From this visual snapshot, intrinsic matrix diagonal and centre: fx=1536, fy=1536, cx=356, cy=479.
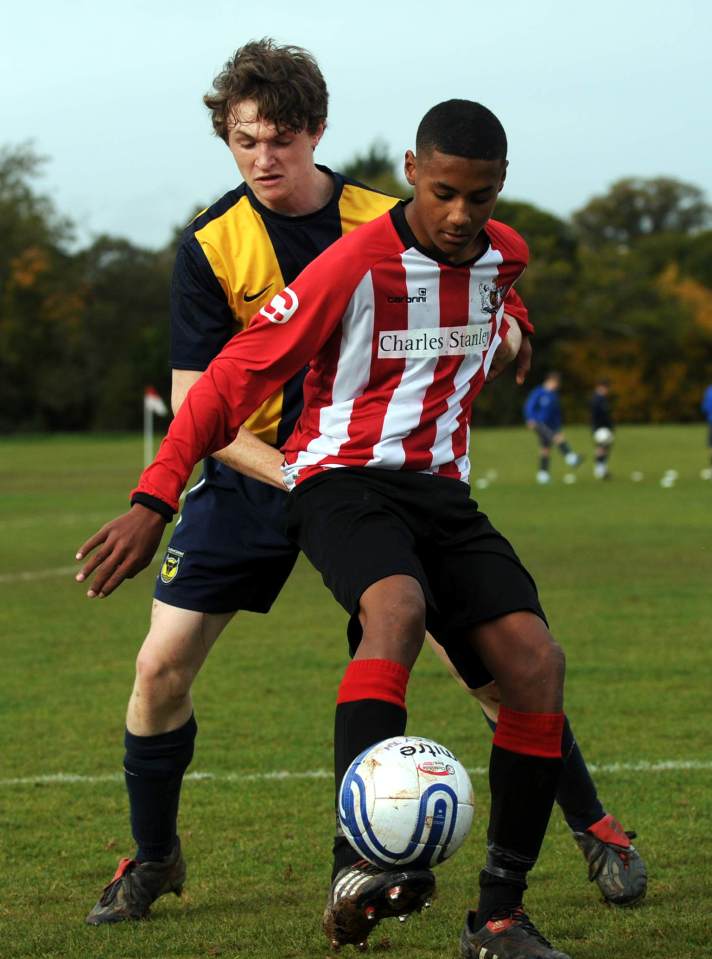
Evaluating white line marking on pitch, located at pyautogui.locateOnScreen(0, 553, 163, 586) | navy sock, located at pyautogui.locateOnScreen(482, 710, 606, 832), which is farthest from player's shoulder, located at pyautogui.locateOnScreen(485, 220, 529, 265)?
white line marking on pitch, located at pyautogui.locateOnScreen(0, 553, 163, 586)

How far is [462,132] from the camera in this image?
4164 millimetres

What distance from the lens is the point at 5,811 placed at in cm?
643

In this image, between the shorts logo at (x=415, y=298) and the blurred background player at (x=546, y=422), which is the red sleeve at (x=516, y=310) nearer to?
the shorts logo at (x=415, y=298)

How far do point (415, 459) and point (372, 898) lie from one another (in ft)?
4.19

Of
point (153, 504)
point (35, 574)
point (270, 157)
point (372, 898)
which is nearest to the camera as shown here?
point (372, 898)

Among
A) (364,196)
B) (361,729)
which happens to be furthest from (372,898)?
(364,196)

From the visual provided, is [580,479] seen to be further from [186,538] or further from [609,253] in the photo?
[609,253]

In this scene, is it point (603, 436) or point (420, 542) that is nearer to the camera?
point (420, 542)

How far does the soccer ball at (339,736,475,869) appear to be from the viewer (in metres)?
3.66

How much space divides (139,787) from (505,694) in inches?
60.6

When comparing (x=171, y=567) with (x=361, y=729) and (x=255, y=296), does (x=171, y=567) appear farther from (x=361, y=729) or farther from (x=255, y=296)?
(x=361, y=729)

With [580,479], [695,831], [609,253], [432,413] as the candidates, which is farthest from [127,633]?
[609,253]

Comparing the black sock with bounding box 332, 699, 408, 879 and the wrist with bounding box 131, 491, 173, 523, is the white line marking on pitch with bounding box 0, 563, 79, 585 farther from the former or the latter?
the black sock with bounding box 332, 699, 408, 879

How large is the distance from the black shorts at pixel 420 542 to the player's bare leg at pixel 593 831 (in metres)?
0.52
